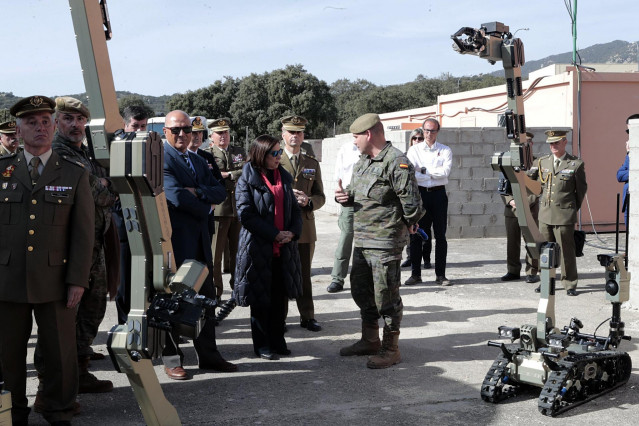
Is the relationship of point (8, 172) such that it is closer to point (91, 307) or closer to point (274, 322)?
point (91, 307)

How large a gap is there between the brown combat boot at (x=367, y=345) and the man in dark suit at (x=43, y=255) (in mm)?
2560

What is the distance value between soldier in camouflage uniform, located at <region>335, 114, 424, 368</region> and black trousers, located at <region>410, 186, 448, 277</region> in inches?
125

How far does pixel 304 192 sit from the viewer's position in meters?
7.73

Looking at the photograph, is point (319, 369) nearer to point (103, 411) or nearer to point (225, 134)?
point (103, 411)

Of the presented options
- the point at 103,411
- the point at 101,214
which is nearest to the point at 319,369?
the point at 103,411

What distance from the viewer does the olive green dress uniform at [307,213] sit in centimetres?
727

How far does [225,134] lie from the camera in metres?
9.91

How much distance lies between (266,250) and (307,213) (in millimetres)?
1354

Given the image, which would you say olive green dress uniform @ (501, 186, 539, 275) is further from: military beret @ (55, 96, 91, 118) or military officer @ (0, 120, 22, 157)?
military officer @ (0, 120, 22, 157)

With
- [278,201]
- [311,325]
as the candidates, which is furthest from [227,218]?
[278,201]

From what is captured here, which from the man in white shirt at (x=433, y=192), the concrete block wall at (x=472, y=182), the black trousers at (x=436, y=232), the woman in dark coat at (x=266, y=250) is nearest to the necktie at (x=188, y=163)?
the woman in dark coat at (x=266, y=250)

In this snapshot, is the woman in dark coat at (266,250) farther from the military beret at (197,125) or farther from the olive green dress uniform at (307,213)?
the military beret at (197,125)

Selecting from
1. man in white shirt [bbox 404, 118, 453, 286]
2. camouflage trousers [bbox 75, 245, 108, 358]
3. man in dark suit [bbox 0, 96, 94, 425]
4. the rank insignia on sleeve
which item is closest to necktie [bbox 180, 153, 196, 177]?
camouflage trousers [bbox 75, 245, 108, 358]

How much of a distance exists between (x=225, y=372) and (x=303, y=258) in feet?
6.32
